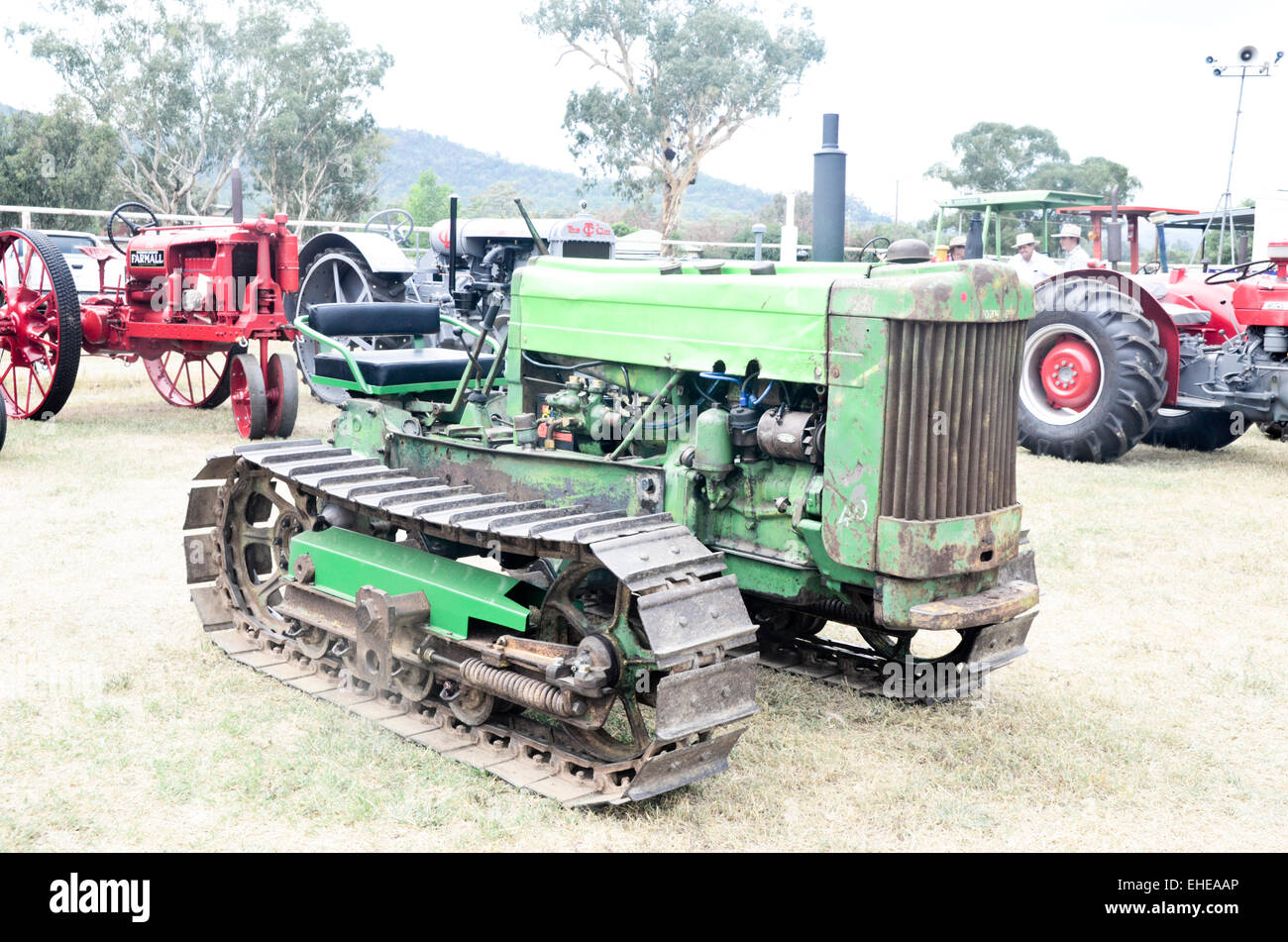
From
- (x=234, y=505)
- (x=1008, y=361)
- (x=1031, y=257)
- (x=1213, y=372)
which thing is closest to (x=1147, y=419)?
(x=1213, y=372)

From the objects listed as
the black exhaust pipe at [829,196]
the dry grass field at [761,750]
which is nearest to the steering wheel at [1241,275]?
the dry grass field at [761,750]

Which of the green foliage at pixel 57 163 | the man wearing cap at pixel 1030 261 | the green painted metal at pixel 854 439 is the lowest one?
the green painted metal at pixel 854 439

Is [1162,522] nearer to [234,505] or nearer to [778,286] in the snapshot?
[778,286]

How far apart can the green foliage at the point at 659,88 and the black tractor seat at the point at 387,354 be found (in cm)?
2858

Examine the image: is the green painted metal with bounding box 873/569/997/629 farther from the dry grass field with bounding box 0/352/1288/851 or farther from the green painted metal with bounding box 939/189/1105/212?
the green painted metal with bounding box 939/189/1105/212

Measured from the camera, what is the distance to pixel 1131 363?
8.95m

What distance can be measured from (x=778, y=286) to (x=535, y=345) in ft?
3.80

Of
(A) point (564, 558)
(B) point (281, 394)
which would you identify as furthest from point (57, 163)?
(A) point (564, 558)

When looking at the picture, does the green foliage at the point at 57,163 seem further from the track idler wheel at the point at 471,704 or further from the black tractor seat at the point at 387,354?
the track idler wheel at the point at 471,704

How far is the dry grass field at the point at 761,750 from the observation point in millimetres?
3398

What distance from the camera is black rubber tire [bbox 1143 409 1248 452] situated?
10.2m

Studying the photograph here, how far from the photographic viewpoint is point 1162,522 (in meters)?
7.38

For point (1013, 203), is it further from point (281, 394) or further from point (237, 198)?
point (281, 394)

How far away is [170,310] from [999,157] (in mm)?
37091
